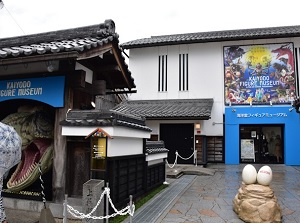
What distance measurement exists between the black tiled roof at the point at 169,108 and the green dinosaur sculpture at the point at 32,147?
34.2ft

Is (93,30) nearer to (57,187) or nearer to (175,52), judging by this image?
(57,187)

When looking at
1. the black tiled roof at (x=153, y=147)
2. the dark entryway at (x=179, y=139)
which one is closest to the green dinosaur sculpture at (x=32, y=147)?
the black tiled roof at (x=153, y=147)

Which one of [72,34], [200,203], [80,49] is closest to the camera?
[80,49]

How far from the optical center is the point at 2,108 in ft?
28.3

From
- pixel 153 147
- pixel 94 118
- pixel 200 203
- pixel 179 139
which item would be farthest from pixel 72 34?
pixel 179 139

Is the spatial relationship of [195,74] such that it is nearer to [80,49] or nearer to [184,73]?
[184,73]

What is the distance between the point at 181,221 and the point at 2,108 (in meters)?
6.19

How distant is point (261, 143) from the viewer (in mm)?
21359

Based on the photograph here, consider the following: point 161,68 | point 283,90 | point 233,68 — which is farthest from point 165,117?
point 283,90

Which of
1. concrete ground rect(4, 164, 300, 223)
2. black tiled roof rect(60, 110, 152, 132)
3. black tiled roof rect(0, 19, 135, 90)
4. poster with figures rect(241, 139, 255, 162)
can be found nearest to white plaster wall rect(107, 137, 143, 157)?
black tiled roof rect(60, 110, 152, 132)

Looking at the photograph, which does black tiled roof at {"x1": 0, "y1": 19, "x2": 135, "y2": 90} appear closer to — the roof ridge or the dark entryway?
the roof ridge

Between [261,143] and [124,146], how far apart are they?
16519 millimetres

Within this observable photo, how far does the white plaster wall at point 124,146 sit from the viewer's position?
6.77m

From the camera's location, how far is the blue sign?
7.18 m
